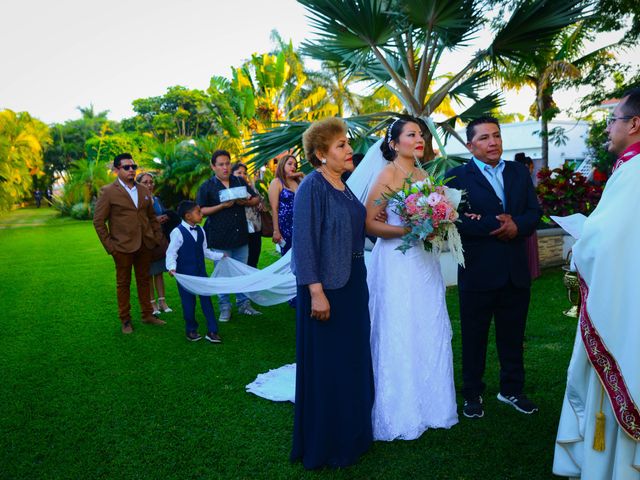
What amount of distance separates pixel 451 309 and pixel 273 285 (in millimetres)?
2811

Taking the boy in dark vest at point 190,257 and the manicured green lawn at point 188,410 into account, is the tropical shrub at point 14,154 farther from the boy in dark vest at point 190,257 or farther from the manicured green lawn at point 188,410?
the boy in dark vest at point 190,257

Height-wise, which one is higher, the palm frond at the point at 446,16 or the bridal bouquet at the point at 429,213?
the palm frond at the point at 446,16

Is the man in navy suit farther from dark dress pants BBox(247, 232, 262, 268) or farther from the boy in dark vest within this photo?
dark dress pants BBox(247, 232, 262, 268)

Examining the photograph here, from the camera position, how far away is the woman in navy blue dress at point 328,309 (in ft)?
10.7

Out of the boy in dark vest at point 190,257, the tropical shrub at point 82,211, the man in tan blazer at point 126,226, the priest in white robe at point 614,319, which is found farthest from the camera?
the tropical shrub at point 82,211

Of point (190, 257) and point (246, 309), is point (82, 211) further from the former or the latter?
point (190, 257)

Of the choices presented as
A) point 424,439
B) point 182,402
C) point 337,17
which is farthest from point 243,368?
point 337,17

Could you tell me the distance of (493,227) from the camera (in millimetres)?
3756

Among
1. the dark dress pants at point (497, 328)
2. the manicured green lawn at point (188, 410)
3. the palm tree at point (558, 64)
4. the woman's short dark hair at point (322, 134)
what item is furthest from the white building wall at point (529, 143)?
the woman's short dark hair at point (322, 134)

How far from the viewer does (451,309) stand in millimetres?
7262

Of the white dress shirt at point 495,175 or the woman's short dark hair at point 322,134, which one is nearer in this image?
the woman's short dark hair at point 322,134

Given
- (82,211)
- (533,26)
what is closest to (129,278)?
(533,26)

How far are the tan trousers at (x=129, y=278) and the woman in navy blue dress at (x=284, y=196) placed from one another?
5.70 ft

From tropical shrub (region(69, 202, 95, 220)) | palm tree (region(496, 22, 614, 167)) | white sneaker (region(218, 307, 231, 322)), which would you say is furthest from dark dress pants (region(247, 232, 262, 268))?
tropical shrub (region(69, 202, 95, 220))
